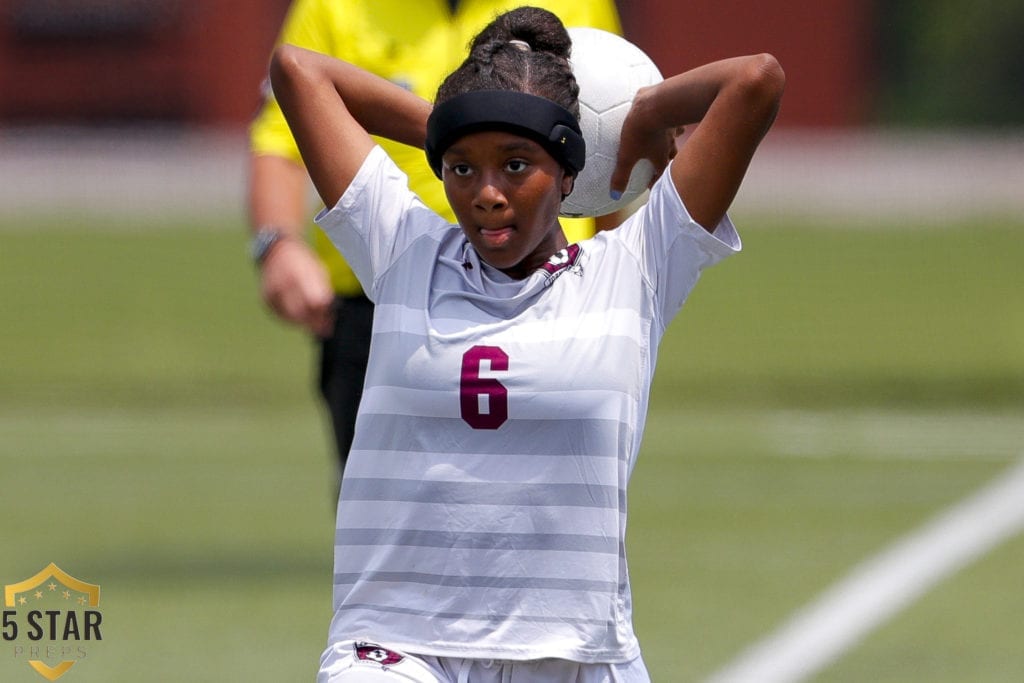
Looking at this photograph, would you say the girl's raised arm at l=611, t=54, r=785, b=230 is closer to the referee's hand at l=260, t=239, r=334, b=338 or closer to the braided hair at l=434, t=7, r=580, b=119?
the braided hair at l=434, t=7, r=580, b=119

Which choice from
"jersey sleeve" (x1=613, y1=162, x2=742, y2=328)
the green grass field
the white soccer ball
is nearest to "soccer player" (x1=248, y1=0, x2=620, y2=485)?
the white soccer ball

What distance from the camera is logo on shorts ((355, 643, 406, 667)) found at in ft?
12.5

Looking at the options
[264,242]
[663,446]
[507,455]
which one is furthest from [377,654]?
[663,446]

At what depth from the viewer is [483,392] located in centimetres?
383

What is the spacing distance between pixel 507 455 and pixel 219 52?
1564 inches

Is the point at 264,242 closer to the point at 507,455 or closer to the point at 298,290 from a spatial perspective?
the point at 298,290

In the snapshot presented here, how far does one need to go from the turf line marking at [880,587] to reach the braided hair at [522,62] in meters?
4.01

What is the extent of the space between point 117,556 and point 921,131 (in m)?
37.1

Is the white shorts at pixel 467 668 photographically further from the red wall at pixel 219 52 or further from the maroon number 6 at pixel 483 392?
the red wall at pixel 219 52

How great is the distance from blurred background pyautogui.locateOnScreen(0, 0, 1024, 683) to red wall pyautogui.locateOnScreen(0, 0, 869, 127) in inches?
3.5

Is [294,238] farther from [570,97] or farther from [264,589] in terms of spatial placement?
[264,589]

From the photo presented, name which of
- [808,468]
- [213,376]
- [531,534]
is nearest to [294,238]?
[531,534]

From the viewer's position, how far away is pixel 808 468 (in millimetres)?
13266

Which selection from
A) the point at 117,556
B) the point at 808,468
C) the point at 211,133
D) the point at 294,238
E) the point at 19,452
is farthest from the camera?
the point at 211,133
